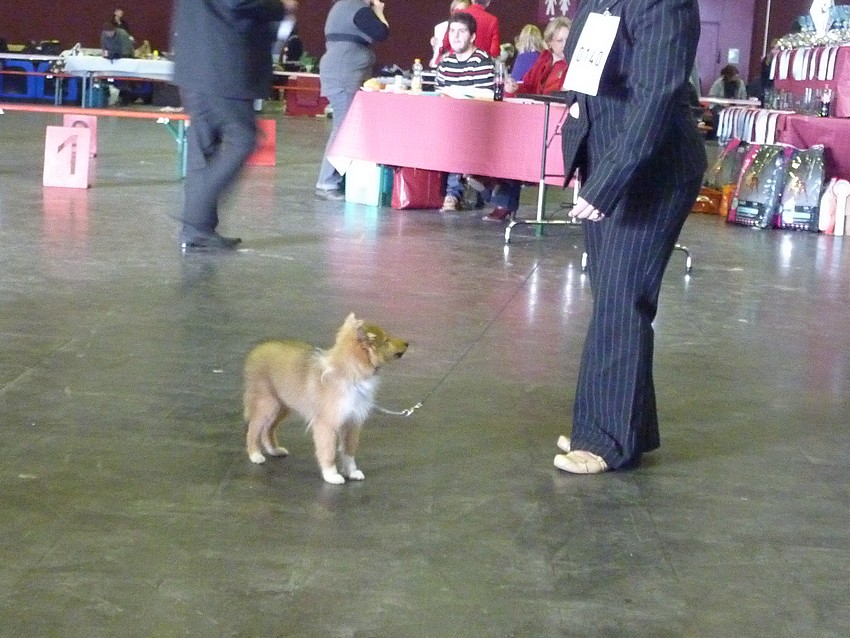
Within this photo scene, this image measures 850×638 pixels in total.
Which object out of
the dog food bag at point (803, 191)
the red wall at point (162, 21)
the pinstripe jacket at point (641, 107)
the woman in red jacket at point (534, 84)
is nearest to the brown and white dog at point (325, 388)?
the pinstripe jacket at point (641, 107)

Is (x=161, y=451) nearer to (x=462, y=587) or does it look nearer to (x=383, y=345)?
(x=383, y=345)

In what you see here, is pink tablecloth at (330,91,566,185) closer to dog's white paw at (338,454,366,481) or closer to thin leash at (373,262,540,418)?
thin leash at (373,262,540,418)

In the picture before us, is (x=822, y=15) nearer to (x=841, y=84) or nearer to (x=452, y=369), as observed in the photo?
(x=841, y=84)

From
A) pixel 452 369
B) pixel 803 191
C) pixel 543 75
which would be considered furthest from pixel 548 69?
pixel 452 369

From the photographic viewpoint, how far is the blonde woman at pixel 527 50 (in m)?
9.43

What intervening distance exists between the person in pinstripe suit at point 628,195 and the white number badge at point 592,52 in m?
0.02

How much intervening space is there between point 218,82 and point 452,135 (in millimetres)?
2173

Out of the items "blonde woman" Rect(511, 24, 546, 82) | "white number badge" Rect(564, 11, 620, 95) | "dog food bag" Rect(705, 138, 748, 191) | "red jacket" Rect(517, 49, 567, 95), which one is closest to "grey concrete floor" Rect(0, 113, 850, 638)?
"white number badge" Rect(564, 11, 620, 95)

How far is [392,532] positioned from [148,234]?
14.2 feet

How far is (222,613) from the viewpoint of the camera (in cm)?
219

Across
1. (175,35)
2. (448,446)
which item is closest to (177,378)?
(448,446)

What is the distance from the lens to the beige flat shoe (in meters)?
3.10

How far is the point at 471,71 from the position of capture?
26.7 ft

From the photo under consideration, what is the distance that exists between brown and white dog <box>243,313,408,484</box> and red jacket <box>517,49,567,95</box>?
18.2 feet
